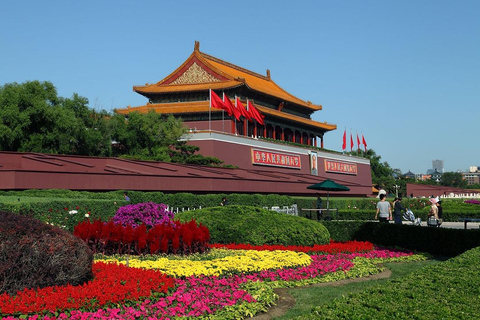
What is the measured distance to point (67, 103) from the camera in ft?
108

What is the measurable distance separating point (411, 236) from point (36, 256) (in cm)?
1077

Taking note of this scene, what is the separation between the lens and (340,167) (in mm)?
52562

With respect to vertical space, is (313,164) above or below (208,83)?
below

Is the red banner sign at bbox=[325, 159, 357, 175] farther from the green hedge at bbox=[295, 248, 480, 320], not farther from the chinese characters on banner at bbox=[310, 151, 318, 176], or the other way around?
the green hedge at bbox=[295, 248, 480, 320]

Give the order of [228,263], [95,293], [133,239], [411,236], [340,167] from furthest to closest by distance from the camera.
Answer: [340,167] → [411,236] → [133,239] → [228,263] → [95,293]

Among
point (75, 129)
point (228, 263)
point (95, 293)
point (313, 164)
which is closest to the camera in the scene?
point (95, 293)

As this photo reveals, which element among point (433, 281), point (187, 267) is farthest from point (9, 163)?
point (433, 281)

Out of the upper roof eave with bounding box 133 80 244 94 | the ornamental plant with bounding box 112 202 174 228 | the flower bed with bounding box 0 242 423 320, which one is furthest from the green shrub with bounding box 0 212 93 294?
the upper roof eave with bounding box 133 80 244 94

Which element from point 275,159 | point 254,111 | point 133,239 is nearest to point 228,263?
point 133,239

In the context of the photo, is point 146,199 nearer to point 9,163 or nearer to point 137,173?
point 137,173

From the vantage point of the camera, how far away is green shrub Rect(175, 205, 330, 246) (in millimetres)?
12703

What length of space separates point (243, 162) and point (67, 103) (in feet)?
42.6

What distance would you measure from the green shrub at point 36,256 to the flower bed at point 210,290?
29 centimetres

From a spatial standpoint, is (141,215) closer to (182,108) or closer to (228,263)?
(228,263)
